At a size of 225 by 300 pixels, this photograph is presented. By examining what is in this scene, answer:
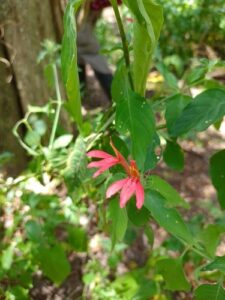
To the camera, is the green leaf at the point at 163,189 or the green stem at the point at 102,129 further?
the green stem at the point at 102,129

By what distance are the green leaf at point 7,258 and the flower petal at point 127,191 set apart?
23.9 inches

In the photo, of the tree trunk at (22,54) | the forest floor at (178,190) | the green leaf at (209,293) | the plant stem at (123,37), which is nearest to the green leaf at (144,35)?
the plant stem at (123,37)

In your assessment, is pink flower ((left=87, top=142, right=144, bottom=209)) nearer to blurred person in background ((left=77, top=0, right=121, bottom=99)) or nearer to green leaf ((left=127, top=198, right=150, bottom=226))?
green leaf ((left=127, top=198, right=150, bottom=226))

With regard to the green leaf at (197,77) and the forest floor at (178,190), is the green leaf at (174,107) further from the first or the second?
the forest floor at (178,190)

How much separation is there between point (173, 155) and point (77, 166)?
0.19 meters

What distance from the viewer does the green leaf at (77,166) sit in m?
0.81

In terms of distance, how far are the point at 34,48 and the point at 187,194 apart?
32.6 inches

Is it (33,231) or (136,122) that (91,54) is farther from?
(136,122)

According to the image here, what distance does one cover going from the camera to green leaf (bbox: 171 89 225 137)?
2.12 ft

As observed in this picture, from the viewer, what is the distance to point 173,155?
87 cm

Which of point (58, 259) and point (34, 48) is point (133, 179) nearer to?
point (58, 259)

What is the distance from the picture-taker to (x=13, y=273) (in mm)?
1113

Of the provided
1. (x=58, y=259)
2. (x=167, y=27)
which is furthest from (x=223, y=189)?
(x=167, y=27)

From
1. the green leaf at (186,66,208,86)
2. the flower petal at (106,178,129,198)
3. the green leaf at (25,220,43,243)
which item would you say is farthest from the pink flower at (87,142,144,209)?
the green leaf at (25,220,43,243)
